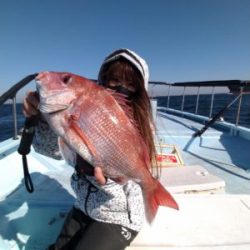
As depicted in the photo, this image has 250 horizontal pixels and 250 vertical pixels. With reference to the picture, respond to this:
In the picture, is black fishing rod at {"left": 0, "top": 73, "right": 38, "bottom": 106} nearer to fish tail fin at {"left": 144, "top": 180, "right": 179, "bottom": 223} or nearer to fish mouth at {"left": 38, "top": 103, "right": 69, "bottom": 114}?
fish mouth at {"left": 38, "top": 103, "right": 69, "bottom": 114}

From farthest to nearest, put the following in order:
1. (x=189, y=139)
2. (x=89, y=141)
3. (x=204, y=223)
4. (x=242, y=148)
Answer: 1. (x=189, y=139)
2. (x=242, y=148)
3. (x=204, y=223)
4. (x=89, y=141)

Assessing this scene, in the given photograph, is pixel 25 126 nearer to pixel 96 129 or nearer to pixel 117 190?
pixel 96 129

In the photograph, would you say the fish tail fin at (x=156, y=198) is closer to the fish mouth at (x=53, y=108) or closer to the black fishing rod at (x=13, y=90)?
the fish mouth at (x=53, y=108)

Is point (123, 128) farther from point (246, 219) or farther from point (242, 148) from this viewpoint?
point (242, 148)

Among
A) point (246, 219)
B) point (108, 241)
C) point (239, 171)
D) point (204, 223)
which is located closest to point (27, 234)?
point (108, 241)

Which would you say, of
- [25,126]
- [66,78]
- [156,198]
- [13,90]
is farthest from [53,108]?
[13,90]

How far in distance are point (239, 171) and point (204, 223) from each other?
2.20 m

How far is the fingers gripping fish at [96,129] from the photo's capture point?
1.11 metres

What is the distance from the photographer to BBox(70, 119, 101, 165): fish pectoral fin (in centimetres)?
111

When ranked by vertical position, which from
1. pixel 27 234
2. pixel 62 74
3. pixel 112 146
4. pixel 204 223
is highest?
pixel 62 74

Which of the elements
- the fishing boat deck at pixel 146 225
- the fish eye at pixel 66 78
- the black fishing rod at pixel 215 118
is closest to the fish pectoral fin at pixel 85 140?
the fish eye at pixel 66 78

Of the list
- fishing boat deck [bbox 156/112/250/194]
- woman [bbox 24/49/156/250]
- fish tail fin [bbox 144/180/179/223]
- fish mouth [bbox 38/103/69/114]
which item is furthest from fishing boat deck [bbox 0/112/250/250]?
fish mouth [bbox 38/103/69/114]

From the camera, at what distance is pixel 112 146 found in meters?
1.20

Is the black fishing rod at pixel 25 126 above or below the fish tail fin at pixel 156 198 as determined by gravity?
above
